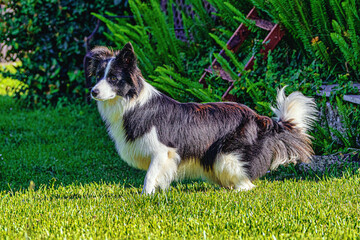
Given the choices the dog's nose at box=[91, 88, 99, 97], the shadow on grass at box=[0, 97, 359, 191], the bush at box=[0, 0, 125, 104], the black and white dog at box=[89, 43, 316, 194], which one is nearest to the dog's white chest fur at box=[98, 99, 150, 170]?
the black and white dog at box=[89, 43, 316, 194]

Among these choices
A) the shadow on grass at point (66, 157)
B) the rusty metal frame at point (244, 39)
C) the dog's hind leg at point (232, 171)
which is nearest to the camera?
the dog's hind leg at point (232, 171)

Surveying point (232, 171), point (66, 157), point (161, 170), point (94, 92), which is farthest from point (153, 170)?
point (66, 157)

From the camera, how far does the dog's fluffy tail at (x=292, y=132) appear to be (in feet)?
14.9

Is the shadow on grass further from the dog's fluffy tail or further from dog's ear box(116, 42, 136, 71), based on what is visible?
dog's ear box(116, 42, 136, 71)

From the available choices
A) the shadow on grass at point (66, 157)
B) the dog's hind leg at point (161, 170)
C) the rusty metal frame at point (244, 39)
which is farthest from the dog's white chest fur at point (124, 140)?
the rusty metal frame at point (244, 39)

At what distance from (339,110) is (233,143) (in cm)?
148

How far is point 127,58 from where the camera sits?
4.19m

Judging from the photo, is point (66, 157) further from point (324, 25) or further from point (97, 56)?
point (324, 25)

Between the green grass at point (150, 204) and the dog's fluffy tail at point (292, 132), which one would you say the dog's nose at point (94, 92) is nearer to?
the green grass at point (150, 204)

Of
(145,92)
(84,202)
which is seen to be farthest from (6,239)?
(145,92)

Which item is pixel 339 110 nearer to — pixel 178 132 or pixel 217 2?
pixel 178 132

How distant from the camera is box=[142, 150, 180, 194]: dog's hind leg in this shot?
4273mm

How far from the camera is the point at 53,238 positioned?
10.1 ft

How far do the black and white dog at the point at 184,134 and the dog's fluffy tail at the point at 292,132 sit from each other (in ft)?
0.03
